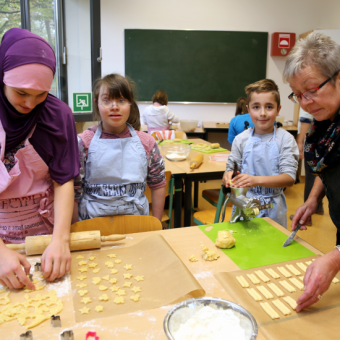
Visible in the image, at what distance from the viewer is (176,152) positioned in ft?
10.8

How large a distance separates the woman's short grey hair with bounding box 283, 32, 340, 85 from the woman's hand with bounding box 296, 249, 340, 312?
24.4 inches

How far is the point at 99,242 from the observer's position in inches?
49.9

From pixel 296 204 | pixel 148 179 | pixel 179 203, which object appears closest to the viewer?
pixel 148 179

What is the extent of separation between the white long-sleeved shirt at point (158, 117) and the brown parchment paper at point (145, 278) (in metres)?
3.91

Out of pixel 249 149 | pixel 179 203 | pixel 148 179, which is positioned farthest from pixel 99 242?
pixel 179 203

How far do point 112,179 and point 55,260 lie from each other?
1.99 feet

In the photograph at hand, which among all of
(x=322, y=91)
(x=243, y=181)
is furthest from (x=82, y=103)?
(x=322, y=91)

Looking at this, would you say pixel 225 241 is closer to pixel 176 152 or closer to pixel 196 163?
pixel 196 163

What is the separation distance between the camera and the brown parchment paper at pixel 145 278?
953 mm


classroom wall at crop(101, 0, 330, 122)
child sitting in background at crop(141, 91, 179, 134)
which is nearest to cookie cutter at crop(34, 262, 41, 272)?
child sitting in background at crop(141, 91, 179, 134)

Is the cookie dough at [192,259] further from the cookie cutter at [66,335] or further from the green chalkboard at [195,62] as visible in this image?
the green chalkboard at [195,62]

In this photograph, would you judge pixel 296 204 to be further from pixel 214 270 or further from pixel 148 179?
pixel 214 270

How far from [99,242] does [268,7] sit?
21.3 feet

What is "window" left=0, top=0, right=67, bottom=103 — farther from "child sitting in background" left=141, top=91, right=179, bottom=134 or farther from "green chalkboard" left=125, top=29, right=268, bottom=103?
"green chalkboard" left=125, top=29, right=268, bottom=103
